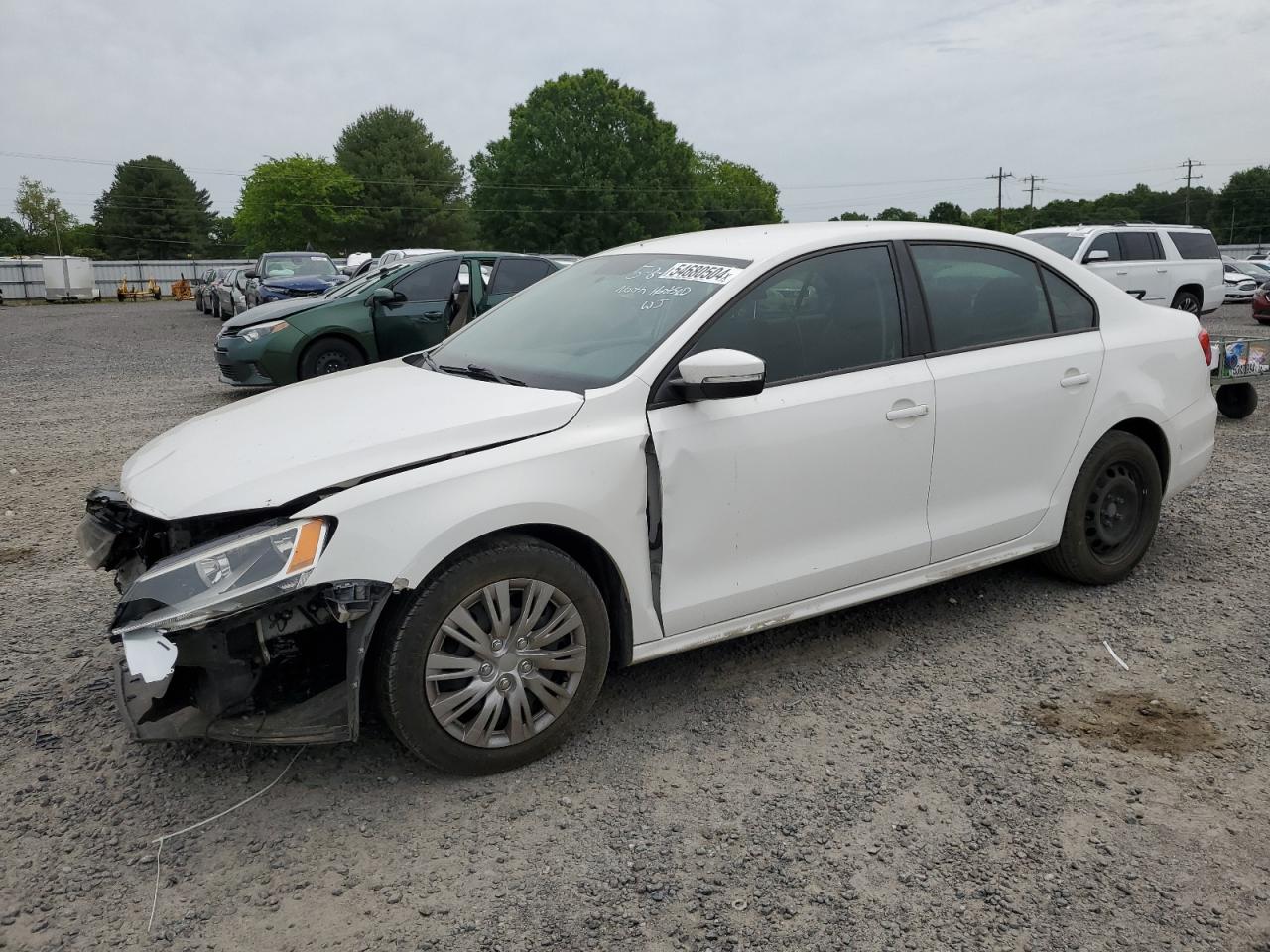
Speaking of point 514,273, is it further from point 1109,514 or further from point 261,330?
point 1109,514

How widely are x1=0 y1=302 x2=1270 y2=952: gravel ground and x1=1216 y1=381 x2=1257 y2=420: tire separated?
17.6 ft

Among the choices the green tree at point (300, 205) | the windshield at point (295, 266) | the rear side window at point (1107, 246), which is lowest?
the rear side window at point (1107, 246)

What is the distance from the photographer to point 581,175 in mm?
67375

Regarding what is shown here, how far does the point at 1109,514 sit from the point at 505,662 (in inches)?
121

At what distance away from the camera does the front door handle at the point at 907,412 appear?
383 centimetres

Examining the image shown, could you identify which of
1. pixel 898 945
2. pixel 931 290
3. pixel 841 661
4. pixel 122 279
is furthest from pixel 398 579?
pixel 122 279

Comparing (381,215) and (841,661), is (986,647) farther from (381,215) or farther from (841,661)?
(381,215)

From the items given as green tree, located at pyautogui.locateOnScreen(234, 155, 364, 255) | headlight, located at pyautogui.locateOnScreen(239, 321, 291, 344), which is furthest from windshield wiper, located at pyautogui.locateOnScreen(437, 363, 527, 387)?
green tree, located at pyautogui.locateOnScreen(234, 155, 364, 255)

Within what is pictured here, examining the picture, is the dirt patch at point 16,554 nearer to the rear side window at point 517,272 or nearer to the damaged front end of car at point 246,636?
the damaged front end of car at point 246,636

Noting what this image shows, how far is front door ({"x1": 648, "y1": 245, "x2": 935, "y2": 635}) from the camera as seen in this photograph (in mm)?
3424

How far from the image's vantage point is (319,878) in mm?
2740

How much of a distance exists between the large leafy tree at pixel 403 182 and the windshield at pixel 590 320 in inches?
3091

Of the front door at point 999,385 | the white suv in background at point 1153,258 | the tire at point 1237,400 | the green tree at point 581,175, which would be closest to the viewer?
the front door at point 999,385

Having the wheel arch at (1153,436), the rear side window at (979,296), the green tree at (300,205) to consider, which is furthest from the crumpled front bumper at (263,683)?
the green tree at (300,205)
